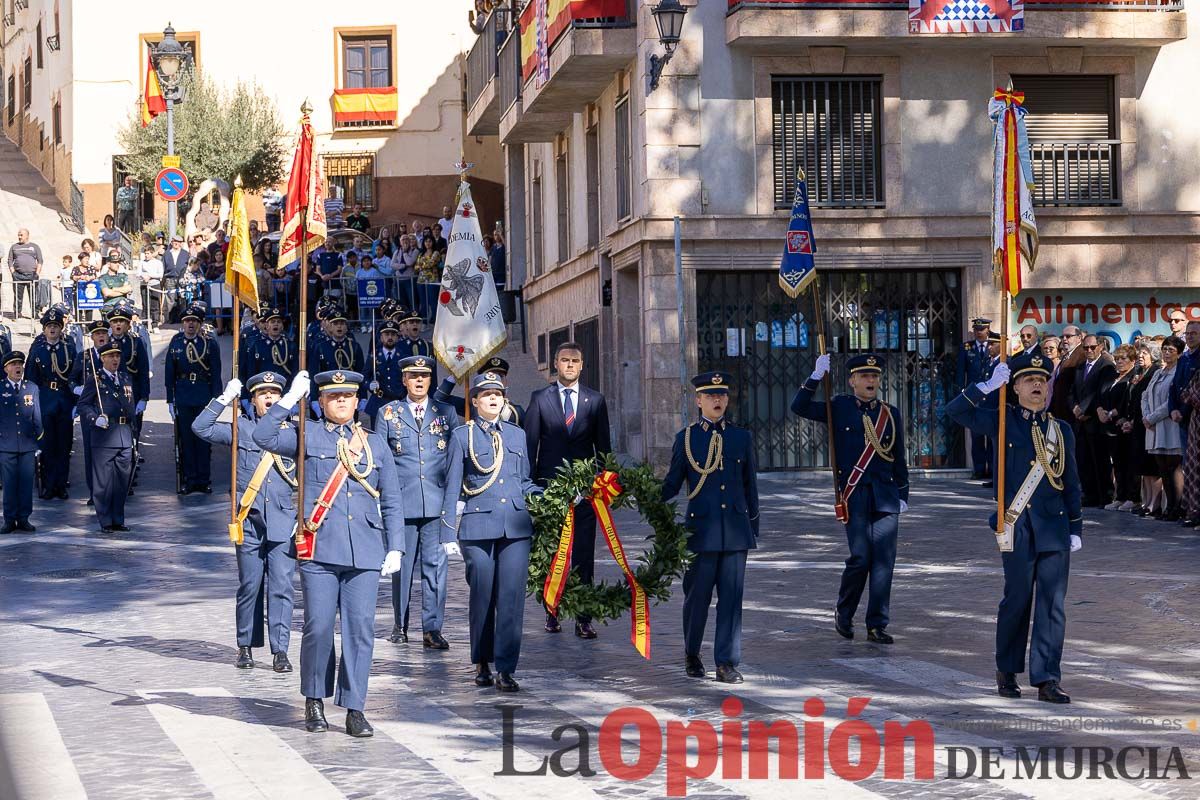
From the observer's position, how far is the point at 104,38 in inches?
2066

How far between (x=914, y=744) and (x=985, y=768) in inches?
23.6

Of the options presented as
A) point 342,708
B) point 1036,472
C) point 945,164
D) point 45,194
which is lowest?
point 342,708

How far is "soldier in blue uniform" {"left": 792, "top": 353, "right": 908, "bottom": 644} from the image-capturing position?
469 inches

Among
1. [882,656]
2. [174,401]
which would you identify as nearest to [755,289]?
[174,401]

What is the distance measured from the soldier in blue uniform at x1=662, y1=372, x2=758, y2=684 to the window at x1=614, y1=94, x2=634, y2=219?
14.3 meters

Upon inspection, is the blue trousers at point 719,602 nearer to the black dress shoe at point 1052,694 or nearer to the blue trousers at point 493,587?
the blue trousers at point 493,587

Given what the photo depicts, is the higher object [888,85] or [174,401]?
[888,85]

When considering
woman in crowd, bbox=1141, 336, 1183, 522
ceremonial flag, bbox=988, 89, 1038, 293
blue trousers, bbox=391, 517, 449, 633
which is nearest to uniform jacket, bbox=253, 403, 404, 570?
blue trousers, bbox=391, 517, 449, 633

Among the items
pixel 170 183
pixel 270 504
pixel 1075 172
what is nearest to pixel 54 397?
pixel 170 183

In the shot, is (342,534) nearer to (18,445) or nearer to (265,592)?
(265,592)

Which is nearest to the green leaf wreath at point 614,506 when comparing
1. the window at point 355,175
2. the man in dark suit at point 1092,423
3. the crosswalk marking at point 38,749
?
the crosswalk marking at point 38,749

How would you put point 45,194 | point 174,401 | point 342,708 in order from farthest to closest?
point 45,194, point 174,401, point 342,708

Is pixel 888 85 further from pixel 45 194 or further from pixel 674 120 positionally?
pixel 45 194

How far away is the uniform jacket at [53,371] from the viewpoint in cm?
2275
